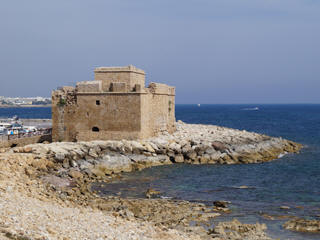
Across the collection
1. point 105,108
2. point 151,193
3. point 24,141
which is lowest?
point 151,193

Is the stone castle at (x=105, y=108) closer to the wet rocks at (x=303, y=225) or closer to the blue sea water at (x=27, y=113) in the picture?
the wet rocks at (x=303, y=225)

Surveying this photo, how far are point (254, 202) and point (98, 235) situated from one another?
836 cm

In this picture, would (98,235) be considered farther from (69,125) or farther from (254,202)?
(69,125)

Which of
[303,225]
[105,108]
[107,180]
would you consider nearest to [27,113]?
[105,108]

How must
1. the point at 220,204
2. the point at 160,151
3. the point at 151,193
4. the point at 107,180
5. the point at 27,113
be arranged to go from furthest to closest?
the point at 27,113, the point at 160,151, the point at 107,180, the point at 151,193, the point at 220,204

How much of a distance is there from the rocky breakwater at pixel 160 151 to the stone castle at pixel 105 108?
1.54 meters

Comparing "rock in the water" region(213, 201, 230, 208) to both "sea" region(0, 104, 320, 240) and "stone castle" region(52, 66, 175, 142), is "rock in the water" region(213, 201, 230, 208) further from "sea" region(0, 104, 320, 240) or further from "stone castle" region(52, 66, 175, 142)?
"stone castle" region(52, 66, 175, 142)

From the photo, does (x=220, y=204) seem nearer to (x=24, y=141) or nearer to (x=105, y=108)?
(x=105, y=108)

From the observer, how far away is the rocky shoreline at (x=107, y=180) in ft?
36.6

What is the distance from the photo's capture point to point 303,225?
13328 mm

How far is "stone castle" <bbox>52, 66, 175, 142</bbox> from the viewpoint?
2600 centimetres

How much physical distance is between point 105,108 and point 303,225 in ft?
52.3

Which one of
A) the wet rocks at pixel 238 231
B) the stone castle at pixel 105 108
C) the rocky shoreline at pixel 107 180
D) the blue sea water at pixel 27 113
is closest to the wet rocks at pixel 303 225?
the wet rocks at pixel 238 231

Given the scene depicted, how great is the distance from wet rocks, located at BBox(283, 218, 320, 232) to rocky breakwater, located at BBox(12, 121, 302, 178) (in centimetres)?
1042
